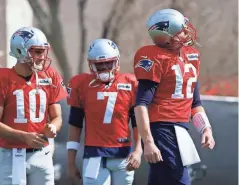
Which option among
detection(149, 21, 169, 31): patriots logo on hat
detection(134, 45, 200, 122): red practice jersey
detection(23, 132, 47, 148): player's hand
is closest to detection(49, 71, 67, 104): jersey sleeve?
detection(23, 132, 47, 148): player's hand

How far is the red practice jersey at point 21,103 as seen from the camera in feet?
17.0

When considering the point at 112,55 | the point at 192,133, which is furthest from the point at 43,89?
the point at 192,133

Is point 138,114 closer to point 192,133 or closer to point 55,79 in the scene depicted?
point 55,79

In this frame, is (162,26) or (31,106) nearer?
(162,26)

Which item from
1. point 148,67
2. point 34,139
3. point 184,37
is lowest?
point 34,139

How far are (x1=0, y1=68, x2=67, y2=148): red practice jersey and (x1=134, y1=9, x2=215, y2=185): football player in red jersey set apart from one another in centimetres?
80

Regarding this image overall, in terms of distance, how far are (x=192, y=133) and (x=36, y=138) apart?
222cm

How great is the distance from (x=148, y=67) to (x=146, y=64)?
0.09 ft

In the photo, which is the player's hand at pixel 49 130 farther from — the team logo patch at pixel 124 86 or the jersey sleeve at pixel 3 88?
the team logo patch at pixel 124 86

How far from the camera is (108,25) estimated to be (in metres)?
12.9

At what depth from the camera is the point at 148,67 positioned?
4715 mm

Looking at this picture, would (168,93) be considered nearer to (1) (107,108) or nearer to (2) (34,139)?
(1) (107,108)

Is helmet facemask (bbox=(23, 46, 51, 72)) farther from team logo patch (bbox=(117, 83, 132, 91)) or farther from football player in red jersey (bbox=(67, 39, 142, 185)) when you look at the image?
team logo patch (bbox=(117, 83, 132, 91))

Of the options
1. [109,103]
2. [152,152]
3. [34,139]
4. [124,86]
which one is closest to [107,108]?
[109,103]
